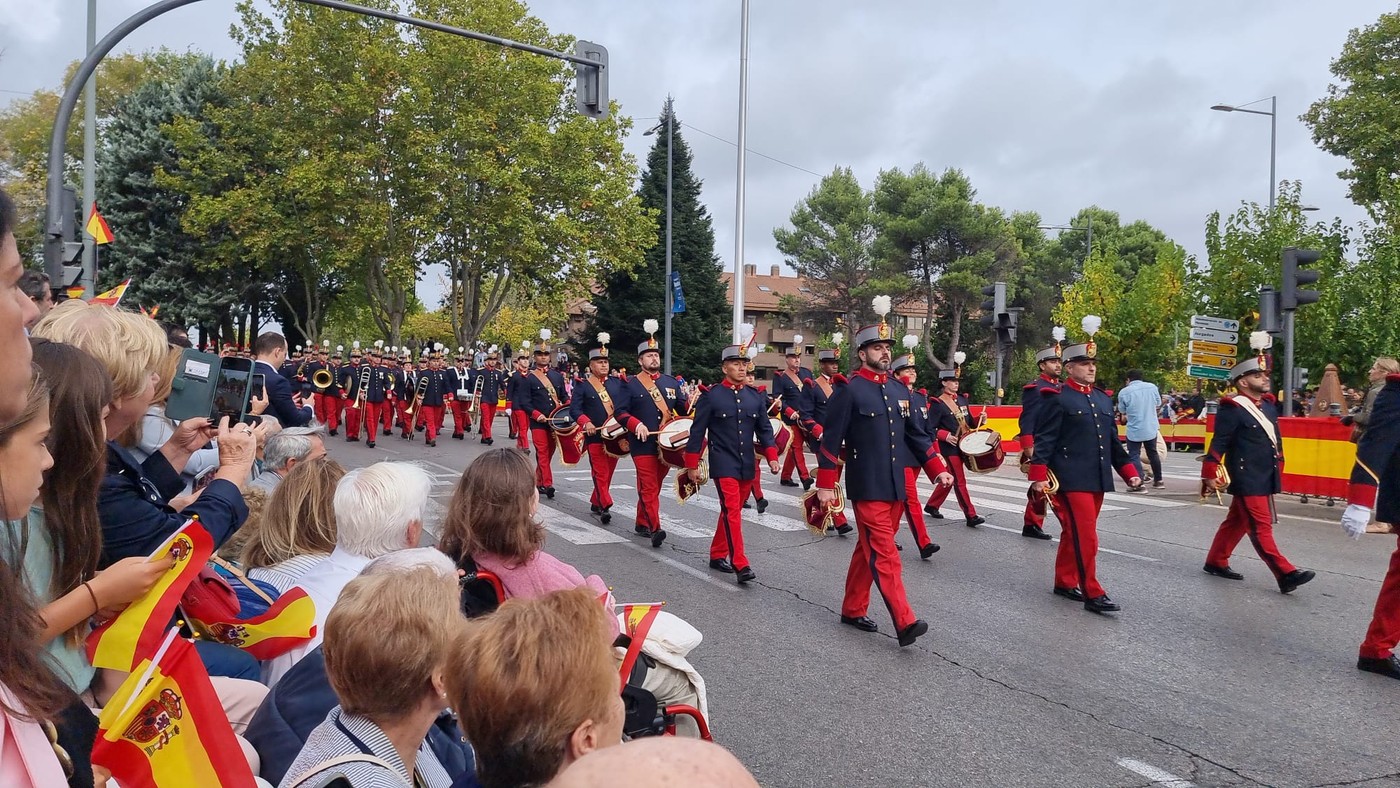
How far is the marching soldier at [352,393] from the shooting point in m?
23.9

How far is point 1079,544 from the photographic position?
25.6ft

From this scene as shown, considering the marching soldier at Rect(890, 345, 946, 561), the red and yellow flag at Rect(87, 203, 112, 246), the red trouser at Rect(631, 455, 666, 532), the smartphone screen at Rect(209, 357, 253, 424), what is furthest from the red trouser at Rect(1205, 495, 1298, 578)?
the red and yellow flag at Rect(87, 203, 112, 246)

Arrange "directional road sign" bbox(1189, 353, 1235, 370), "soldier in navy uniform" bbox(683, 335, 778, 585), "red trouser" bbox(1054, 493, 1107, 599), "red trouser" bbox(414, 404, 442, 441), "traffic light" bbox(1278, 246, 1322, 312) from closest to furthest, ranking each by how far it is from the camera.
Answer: "red trouser" bbox(1054, 493, 1107, 599), "soldier in navy uniform" bbox(683, 335, 778, 585), "traffic light" bbox(1278, 246, 1322, 312), "directional road sign" bbox(1189, 353, 1235, 370), "red trouser" bbox(414, 404, 442, 441)

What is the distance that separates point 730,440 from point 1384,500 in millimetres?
5056

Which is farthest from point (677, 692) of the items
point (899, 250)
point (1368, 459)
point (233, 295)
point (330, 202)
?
point (899, 250)

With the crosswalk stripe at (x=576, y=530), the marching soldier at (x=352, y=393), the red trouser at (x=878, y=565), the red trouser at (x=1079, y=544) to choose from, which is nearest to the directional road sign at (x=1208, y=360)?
the red trouser at (x=1079, y=544)

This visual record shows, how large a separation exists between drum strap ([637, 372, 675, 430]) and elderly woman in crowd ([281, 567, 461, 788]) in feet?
29.6

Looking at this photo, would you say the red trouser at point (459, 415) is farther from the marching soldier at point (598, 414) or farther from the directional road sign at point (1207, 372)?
the directional road sign at point (1207, 372)

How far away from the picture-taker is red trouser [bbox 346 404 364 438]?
24578 millimetres

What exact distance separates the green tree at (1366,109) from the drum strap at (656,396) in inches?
1263

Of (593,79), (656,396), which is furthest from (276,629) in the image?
(593,79)

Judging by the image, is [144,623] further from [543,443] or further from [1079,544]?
[543,443]

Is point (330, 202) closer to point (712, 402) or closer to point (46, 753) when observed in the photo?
point (712, 402)

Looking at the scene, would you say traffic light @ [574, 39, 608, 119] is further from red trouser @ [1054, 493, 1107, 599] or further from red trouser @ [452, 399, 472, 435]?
red trouser @ [452, 399, 472, 435]
